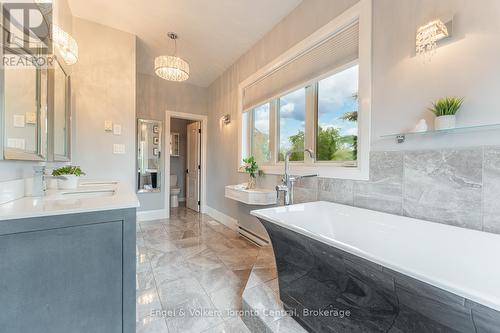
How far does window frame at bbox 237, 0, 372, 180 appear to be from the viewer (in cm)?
168

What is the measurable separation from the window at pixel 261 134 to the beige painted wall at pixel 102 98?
1.77m

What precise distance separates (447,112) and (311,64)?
1354 mm

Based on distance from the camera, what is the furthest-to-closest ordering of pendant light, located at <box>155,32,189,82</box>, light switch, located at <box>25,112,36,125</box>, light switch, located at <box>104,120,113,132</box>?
light switch, located at <box>104,120,113,132</box> < pendant light, located at <box>155,32,189,82</box> < light switch, located at <box>25,112,36,125</box>

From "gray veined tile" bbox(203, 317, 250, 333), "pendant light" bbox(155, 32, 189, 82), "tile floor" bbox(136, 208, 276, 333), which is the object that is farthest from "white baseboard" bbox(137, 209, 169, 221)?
"gray veined tile" bbox(203, 317, 250, 333)

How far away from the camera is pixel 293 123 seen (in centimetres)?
260

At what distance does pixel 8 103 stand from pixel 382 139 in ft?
7.73

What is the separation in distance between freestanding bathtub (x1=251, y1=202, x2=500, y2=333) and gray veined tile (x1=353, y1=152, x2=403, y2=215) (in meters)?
0.10

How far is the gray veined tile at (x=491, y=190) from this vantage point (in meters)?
1.07

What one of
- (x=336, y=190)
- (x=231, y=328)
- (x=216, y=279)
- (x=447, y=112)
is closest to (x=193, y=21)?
(x=336, y=190)

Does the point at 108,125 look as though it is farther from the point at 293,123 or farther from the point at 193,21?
the point at 293,123

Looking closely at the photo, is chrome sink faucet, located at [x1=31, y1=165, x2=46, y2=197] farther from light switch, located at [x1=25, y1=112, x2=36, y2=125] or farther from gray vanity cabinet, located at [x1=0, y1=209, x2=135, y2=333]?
gray vanity cabinet, located at [x1=0, y1=209, x2=135, y2=333]

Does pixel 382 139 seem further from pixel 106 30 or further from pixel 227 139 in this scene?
pixel 106 30

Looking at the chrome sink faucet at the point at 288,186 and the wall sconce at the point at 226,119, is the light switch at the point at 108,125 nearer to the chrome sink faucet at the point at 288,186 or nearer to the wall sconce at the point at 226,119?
the wall sconce at the point at 226,119

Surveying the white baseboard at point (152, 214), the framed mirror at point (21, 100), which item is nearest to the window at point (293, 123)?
the framed mirror at point (21, 100)
